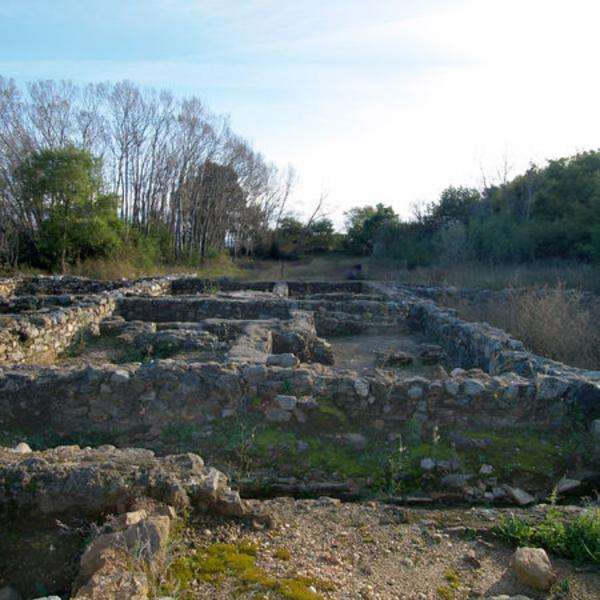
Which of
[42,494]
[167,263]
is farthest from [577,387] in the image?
[167,263]

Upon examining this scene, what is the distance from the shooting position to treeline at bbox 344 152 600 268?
2223 cm

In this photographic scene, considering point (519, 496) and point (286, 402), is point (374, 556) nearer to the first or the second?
point (519, 496)

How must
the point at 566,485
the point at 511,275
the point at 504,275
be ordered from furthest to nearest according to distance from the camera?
1. the point at 504,275
2. the point at 511,275
3. the point at 566,485

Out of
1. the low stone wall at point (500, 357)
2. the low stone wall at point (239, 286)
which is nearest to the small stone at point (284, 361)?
the low stone wall at point (500, 357)

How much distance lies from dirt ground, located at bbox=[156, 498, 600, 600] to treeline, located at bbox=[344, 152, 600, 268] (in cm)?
1839

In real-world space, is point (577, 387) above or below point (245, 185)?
below

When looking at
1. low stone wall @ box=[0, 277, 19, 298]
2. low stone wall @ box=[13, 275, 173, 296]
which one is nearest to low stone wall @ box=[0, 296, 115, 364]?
low stone wall @ box=[13, 275, 173, 296]

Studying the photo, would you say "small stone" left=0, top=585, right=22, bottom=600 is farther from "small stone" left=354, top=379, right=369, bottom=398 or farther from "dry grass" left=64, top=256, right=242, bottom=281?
"dry grass" left=64, top=256, right=242, bottom=281

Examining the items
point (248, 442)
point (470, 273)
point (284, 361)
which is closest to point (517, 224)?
point (470, 273)

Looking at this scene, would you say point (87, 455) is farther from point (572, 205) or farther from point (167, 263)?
point (167, 263)

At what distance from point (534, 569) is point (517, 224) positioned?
2531 centimetres

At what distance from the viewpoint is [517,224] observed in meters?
26.1

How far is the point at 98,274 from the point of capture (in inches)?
835

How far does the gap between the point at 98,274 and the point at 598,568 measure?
67.2 feet
